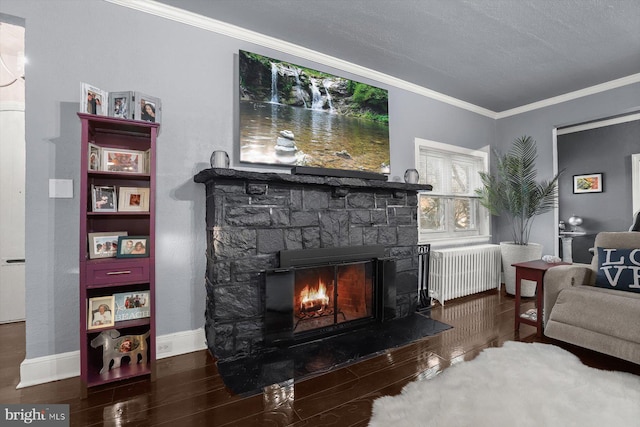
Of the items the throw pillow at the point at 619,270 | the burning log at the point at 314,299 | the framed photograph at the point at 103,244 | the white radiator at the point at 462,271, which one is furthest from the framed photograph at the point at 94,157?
the throw pillow at the point at 619,270

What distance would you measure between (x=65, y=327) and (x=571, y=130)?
7.41 meters

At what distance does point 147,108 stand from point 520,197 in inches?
174

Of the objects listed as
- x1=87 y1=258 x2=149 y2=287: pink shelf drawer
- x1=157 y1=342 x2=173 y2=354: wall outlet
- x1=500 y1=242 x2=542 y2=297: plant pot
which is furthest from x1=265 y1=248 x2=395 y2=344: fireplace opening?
x1=500 y1=242 x2=542 y2=297: plant pot

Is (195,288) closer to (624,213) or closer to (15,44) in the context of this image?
(15,44)

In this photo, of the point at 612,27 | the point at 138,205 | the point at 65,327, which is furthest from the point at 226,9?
the point at 612,27

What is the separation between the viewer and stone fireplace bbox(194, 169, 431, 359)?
2.18 meters

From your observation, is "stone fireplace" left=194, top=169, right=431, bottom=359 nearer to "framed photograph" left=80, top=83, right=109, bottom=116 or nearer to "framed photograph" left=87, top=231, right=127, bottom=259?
"framed photograph" left=87, top=231, right=127, bottom=259

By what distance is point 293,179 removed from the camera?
2334mm

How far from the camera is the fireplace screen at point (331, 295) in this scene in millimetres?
2566

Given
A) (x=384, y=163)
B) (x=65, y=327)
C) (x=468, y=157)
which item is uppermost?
(x=468, y=157)

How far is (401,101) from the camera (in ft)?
11.7

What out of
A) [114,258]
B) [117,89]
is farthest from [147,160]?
[114,258]

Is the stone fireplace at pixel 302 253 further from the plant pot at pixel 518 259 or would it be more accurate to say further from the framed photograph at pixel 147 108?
the plant pot at pixel 518 259

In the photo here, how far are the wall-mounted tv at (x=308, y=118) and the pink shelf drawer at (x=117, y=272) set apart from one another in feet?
3.72
